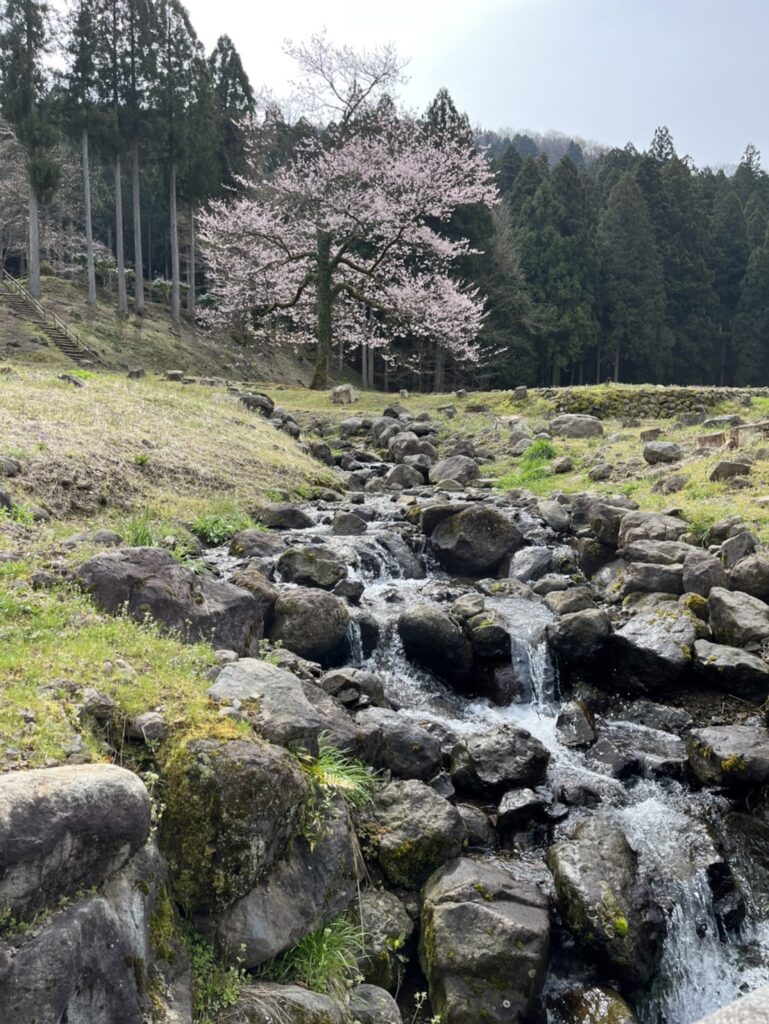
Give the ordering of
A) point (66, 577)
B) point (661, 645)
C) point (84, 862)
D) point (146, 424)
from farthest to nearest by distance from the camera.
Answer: point (146, 424) → point (661, 645) → point (66, 577) → point (84, 862)

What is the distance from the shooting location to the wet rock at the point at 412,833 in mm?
4660

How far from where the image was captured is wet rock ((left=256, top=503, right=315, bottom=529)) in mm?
11789

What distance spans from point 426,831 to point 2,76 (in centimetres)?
3642

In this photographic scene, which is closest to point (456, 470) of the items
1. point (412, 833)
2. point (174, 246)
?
point (412, 833)

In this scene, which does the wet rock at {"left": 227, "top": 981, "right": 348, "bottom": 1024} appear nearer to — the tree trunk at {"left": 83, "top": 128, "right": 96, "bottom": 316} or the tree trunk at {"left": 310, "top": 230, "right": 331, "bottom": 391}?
the tree trunk at {"left": 310, "top": 230, "right": 331, "bottom": 391}

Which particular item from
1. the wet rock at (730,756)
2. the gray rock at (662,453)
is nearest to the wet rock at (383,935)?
the wet rock at (730,756)

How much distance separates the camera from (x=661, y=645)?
741 centimetres

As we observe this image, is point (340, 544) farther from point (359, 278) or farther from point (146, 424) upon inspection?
point (359, 278)

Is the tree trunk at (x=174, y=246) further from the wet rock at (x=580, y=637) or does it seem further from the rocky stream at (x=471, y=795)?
the wet rock at (x=580, y=637)

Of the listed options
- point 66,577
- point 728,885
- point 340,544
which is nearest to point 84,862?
point 66,577

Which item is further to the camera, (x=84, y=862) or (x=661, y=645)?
(x=661, y=645)

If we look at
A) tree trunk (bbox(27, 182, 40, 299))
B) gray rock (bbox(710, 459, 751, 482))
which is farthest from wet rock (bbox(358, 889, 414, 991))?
tree trunk (bbox(27, 182, 40, 299))

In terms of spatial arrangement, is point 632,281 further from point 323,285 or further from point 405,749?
point 405,749

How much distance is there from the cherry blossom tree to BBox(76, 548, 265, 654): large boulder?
21.1 m
